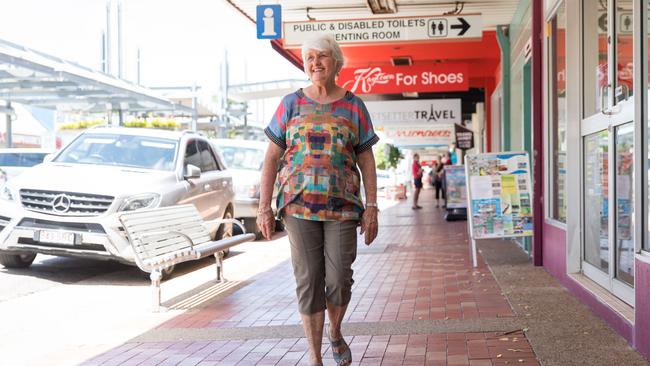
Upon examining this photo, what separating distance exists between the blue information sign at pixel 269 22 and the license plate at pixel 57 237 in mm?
3962

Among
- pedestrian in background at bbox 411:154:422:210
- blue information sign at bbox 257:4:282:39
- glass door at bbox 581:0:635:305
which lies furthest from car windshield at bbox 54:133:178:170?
pedestrian in background at bbox 411:154:422:210

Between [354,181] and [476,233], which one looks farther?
[476,233]

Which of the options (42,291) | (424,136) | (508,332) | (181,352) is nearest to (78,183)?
(42,291)

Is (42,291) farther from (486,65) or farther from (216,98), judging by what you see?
(216,98)

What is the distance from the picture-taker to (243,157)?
54.3 feet

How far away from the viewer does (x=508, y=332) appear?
18.1ft

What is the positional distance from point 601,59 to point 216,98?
35226mm

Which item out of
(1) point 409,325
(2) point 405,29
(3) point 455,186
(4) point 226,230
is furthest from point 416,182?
(1) point 409,325

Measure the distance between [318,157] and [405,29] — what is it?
7.03m

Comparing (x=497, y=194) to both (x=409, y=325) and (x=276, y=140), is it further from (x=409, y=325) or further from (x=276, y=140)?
(x=276, y=140)

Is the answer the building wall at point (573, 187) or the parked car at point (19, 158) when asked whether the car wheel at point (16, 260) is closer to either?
the building wall at point (573, 187)

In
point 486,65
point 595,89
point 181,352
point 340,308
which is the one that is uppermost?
point 486,65

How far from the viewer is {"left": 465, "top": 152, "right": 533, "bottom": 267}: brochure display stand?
9570mm

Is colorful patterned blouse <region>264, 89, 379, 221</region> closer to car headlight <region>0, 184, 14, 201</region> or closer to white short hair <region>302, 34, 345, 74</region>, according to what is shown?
white short hair <region>302, 34, 345, 74</region>
